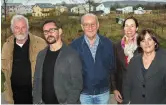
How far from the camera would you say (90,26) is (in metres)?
2.90

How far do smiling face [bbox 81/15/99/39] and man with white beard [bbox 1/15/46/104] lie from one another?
560 millimetres

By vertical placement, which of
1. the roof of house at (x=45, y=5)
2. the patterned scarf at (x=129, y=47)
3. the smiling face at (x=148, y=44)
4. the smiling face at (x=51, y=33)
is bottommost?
the patterned scarf at (x=129, y=47)

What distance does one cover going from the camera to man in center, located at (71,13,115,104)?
294cm

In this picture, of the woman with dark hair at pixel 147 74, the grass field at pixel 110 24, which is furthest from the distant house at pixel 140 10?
the woman with dark hair at pixel 147 74

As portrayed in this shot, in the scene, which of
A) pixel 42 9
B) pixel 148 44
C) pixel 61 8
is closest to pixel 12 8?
pixel 42 9

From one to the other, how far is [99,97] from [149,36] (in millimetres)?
914

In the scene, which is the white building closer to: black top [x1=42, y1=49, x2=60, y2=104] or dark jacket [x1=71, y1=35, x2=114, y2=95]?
dark jacket [x1=71, y1=35, x2=114, y2=95]

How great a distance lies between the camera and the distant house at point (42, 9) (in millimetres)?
4352

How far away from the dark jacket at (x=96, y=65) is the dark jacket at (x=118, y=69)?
8cm

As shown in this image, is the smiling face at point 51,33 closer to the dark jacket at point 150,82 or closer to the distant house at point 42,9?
the dark jacket at point 150,82

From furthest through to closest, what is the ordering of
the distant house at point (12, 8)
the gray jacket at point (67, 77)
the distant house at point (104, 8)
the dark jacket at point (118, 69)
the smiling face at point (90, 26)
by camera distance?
the distant house at point (104, 8) < the distant house at point (12, 8) < the dark jacket at point (118, 69) < the smiling face at point (90, 26) < the gray jacket at point (67, 77)

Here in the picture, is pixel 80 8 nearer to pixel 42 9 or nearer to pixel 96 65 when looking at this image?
pixel 42 9

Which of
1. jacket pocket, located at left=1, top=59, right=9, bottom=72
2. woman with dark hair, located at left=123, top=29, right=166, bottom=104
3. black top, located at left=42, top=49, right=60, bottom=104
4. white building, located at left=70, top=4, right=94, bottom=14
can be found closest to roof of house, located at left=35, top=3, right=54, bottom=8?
white building, located at left=70, top=4, right=94, bottom=14

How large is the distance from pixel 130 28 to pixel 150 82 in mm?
778
